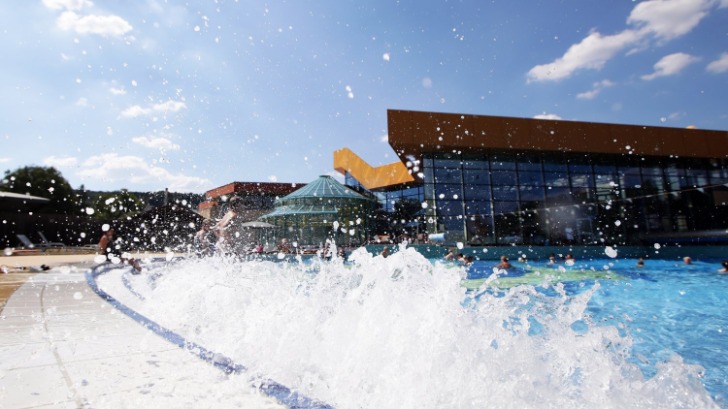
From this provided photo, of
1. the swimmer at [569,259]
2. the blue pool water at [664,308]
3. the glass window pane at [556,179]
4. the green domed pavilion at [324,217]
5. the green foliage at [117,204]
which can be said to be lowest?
the blue pool water at [664,308]

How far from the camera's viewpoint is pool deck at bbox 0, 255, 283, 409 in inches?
75.5

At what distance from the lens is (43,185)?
37.2 meters

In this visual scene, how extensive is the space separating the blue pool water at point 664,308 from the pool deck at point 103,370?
11.9 feet

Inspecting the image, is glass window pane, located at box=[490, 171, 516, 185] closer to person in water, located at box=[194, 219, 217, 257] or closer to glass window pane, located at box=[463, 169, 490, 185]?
glass window pane, located at box=[463, 169, 490, 185]

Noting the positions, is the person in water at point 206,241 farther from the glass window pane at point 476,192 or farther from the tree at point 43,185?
the tree at point 43,185

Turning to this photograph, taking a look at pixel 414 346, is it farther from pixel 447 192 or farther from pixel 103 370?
pixel 447 192

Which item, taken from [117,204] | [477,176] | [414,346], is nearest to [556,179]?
[477,176]

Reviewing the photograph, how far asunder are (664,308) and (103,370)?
9.82m

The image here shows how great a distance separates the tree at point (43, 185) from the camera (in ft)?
120

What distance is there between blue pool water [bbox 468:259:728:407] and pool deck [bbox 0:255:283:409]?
363 cm

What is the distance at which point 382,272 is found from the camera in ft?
11.6

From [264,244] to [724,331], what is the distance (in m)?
21.9

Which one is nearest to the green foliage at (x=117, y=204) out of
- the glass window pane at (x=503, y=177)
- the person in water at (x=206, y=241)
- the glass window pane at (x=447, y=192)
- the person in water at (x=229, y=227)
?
the glass window pane at (x=447, y=192)

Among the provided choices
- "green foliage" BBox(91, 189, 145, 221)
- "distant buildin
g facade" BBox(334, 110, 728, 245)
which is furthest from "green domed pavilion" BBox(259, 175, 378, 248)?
"green foliage" BBox(91, 189, 145, 221)
